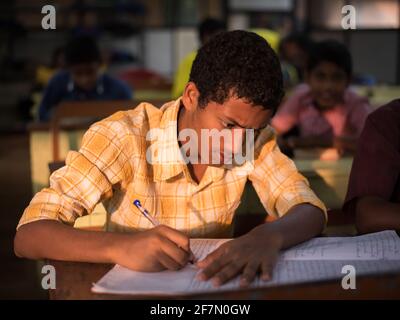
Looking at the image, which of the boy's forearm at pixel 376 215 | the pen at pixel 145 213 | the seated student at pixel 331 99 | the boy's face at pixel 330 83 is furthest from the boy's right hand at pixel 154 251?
Result: the boy's face at pixel 330 83

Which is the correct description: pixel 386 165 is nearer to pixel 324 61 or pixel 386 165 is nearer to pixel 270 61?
pixel 270 61

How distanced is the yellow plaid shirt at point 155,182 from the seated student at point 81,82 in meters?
2.55

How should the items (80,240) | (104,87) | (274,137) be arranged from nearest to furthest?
(80,240), (274,137), (104,87)

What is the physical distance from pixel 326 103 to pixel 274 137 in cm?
168

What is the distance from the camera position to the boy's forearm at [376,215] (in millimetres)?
1459

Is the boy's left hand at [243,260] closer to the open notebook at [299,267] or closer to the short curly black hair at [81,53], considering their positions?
→ the open notebook at [299,267]

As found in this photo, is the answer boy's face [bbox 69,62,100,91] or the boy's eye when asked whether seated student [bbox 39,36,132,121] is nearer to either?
boy's face [bbox 69,62,100,91]

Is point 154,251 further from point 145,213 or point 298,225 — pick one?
point 298,225

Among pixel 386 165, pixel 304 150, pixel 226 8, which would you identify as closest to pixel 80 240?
pixel 386 165

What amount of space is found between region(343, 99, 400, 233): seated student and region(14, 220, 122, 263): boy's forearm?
646 millimetres

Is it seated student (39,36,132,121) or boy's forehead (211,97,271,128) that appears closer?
boy's forehead (211,97,271,128)

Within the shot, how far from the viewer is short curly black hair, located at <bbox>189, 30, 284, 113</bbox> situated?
1255 mm

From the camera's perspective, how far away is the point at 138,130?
1.40m

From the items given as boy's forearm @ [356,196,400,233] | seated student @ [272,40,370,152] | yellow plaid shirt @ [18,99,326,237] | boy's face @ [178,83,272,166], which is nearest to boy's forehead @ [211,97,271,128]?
boy's face @ [178,83,272,166]
